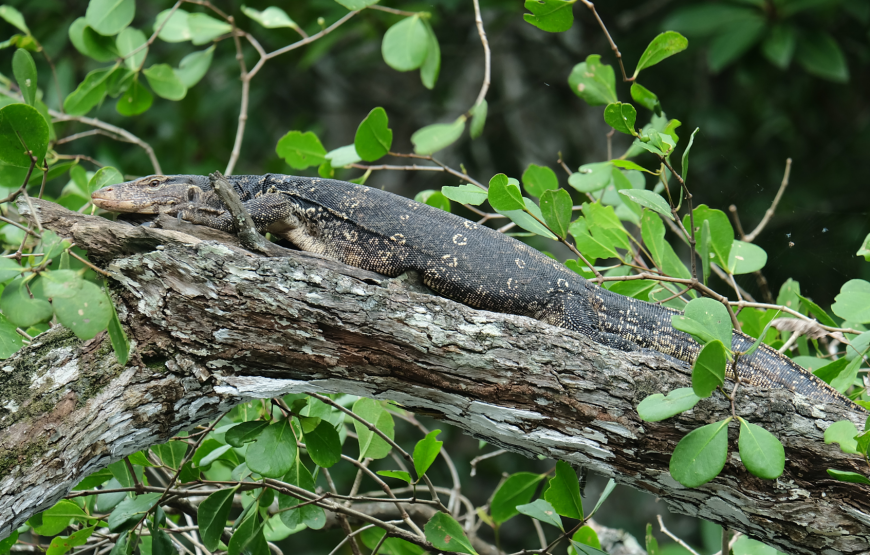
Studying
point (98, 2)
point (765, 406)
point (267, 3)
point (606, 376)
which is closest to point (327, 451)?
point (606, 376)

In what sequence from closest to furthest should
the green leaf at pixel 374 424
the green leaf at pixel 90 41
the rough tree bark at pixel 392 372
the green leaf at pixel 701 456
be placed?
the green leaf at pixel 701 456, the rough tree bark at pixel 392 372, the green leaf at pixel 374 424, the green leaf at pixel 90 41

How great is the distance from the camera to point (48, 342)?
246 centimetres

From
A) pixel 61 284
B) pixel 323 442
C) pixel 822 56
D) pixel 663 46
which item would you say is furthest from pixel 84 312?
pixel 822 56

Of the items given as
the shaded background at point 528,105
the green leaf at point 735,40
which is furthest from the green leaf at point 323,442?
the green leaf at point 735,40

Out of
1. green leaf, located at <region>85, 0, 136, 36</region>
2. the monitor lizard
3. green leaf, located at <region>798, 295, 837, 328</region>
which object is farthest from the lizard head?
green leaf, located at <region>798, 295, 837, 328</region>

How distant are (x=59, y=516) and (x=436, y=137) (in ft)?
8.55

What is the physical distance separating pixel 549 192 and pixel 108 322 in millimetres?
1781

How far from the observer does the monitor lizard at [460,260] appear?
342 cm

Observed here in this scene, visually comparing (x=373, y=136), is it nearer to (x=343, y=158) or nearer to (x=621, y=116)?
(x=343, y=158)

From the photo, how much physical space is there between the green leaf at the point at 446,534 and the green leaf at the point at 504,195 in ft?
4.51

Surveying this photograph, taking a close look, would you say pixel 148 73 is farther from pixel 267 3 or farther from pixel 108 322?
pixel 267 3

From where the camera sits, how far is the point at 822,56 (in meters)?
6.48

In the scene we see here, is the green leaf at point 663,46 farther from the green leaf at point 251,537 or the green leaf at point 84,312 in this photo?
the green leaf at point 251,537

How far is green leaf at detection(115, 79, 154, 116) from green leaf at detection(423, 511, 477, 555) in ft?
10.5
